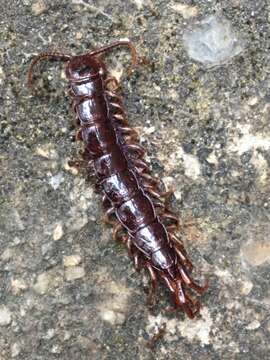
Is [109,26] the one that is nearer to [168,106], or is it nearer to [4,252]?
[168,106]

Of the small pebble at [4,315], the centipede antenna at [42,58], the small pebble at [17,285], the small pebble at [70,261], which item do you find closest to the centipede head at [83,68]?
the centipede antenna at [42,58]

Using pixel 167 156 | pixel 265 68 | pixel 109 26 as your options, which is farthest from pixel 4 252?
pixel 265 68

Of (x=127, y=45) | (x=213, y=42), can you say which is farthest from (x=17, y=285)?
(x=213, y=42)

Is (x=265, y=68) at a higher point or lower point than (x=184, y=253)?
higher

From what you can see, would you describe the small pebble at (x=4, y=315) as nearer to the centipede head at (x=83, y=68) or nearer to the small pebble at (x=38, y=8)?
the centipede head at (x=83, y=68)

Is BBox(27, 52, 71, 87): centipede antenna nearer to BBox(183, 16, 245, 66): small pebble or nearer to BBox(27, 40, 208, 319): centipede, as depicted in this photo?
BBox(27, 40, 208, 319): centipede

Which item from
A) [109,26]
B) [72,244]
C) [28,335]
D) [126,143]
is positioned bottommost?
[28,335]

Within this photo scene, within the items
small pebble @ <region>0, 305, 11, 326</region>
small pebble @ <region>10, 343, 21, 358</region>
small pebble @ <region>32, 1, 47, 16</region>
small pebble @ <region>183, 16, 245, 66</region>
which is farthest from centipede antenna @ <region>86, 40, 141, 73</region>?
small pebble @ <region>10, 343, 21, 358</region>
